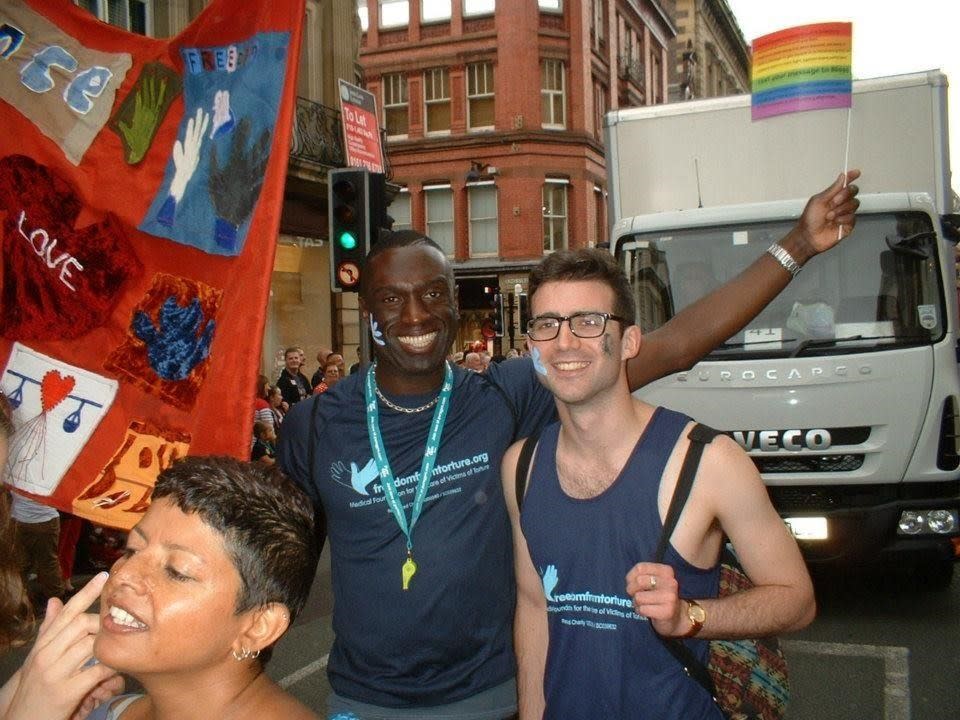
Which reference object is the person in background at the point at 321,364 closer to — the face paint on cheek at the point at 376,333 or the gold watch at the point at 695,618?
the face paint on cheek at the point at 376,333

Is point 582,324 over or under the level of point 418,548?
over

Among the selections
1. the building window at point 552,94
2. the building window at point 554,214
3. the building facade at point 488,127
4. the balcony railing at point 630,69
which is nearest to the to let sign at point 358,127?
the building facade at point 488,127

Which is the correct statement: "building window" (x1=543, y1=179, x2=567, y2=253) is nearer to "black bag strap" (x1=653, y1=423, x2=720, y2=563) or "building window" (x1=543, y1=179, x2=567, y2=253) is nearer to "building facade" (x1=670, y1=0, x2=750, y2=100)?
"building facade" (x1=670, y1=0, x2=750, y2=100)

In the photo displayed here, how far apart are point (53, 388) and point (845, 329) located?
5.18 meters

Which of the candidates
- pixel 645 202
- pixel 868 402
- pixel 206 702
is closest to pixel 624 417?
pixel 206 702

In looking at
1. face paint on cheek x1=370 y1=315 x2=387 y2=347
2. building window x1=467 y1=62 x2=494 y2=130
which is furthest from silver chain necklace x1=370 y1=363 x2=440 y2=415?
building window x1=467 y1=62 x2=494 y2=130

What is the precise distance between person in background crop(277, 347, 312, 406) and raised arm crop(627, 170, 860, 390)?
33.5 ft

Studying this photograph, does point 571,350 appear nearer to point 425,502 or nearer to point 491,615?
point 425,502

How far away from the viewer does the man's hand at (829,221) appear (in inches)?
108

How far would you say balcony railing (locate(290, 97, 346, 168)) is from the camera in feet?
55.5

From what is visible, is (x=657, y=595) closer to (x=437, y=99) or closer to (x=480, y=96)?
(x=480, y=96)

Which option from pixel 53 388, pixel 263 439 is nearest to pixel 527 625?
pixel 53 388

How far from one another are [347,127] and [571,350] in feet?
34.5

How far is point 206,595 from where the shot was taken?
195cm
